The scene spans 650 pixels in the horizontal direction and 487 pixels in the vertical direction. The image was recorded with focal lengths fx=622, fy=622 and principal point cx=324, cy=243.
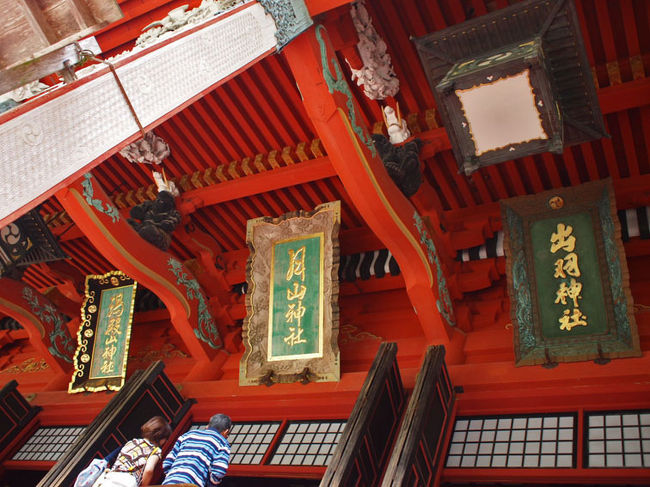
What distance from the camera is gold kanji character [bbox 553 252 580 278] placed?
383 cm

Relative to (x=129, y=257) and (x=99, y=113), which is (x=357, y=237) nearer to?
(x=129, y=257)

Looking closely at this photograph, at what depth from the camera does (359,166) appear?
3.60 meters

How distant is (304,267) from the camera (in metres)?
4.58

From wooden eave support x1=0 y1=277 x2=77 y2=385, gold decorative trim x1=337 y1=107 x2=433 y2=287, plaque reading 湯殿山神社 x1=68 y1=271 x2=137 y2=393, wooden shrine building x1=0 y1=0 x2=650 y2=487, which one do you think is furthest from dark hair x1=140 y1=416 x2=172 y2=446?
wooden eave support x1=0 y1=277 x2=77 y2=385

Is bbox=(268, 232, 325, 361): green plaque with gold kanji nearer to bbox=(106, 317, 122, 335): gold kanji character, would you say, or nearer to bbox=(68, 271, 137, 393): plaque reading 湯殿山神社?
bbox=(68, 271, 137, 393): plaque reading 湯殿山神社

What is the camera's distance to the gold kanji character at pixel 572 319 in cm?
370

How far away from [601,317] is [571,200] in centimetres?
80

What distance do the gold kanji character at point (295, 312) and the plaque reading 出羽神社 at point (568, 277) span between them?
145cm

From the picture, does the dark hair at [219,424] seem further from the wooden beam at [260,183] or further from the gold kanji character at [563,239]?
the gold kanji character at [563,239]

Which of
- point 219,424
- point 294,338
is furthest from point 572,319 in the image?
point 219,424

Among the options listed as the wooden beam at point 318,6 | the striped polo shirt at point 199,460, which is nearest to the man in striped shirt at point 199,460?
the striped polo shirt at point 199,460

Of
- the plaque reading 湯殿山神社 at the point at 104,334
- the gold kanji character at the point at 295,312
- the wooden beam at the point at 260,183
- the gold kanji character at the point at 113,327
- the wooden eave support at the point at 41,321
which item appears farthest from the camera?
the wooden eave support at the point at 41,321

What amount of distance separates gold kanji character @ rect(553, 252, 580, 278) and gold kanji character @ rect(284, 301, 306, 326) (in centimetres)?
173

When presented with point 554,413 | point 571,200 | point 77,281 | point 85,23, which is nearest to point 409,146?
point 571,200
